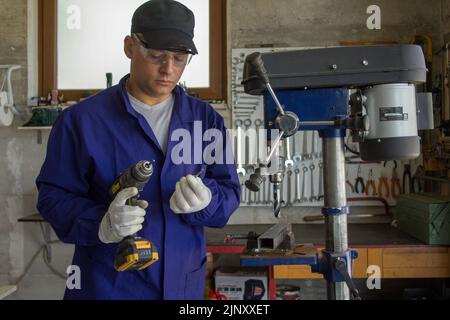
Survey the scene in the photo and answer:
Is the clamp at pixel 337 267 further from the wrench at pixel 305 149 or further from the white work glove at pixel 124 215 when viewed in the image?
the wrench at pixel 305 149

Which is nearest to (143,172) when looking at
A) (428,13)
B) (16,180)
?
(16,180)

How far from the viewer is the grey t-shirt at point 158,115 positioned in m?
1.31

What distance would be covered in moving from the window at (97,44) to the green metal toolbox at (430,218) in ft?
4.69

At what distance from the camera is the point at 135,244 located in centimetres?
106

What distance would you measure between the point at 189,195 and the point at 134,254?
0.64 ft

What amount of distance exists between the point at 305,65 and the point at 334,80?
0.26 feet

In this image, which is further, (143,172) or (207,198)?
(207,198)

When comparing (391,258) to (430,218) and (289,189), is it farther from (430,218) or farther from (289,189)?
(289,189)

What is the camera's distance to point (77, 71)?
316 cm

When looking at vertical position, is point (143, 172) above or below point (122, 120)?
below

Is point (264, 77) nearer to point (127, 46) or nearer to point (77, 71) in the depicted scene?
point (127, 46)

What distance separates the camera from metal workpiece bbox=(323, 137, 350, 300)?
111 cm

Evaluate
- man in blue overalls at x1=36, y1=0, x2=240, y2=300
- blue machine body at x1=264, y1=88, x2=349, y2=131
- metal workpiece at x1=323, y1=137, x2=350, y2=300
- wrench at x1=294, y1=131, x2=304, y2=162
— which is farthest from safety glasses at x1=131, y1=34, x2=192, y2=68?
wrench at x1=294, y1=131, x2=304, y2=162

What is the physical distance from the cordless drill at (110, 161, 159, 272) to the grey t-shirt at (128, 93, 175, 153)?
245 millimetres
